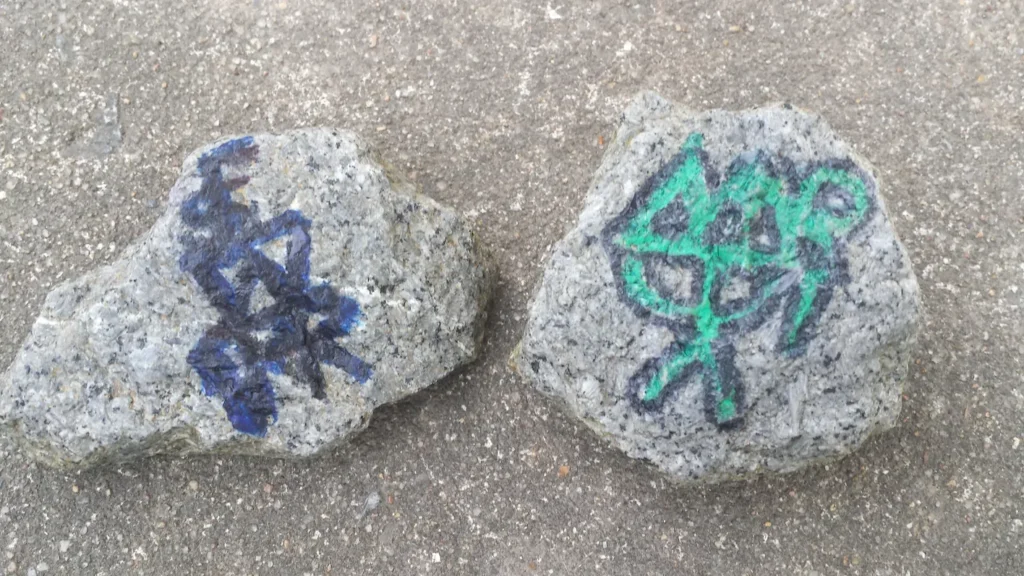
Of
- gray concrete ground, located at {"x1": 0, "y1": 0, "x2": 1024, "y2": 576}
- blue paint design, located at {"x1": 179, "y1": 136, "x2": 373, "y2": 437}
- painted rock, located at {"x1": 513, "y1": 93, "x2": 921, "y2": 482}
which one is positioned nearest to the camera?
painted rock, located at {"x1": 513, "y1": 93, "x2": 921, "y2": 482}

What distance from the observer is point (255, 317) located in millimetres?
1926

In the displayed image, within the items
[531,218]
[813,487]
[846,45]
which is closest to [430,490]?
[531,218]

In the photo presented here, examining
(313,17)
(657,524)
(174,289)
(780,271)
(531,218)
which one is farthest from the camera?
(313,17)

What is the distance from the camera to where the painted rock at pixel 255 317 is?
1.91m

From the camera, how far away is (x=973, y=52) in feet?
7.96

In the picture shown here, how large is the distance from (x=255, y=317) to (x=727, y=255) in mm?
Result: 1052

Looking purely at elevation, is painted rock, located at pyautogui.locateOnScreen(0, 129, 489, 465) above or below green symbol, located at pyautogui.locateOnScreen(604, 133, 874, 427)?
below

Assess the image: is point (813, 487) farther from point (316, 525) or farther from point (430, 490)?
point (316, 525)

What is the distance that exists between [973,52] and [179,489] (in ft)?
8.19

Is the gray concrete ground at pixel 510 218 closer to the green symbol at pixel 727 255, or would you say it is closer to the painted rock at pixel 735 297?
the painted rock at pixel 735 297

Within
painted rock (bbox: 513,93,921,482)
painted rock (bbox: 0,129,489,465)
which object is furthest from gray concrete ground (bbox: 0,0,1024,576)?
painted rock (bbox: 513,93,921,482)

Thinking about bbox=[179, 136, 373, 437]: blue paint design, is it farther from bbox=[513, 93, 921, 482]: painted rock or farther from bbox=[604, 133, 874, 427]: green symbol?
bbox=[604, 133, 874, 427]: green symbol

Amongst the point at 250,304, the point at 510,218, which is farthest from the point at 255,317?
the point at 510,218

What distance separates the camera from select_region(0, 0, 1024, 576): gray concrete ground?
6.97 feet
